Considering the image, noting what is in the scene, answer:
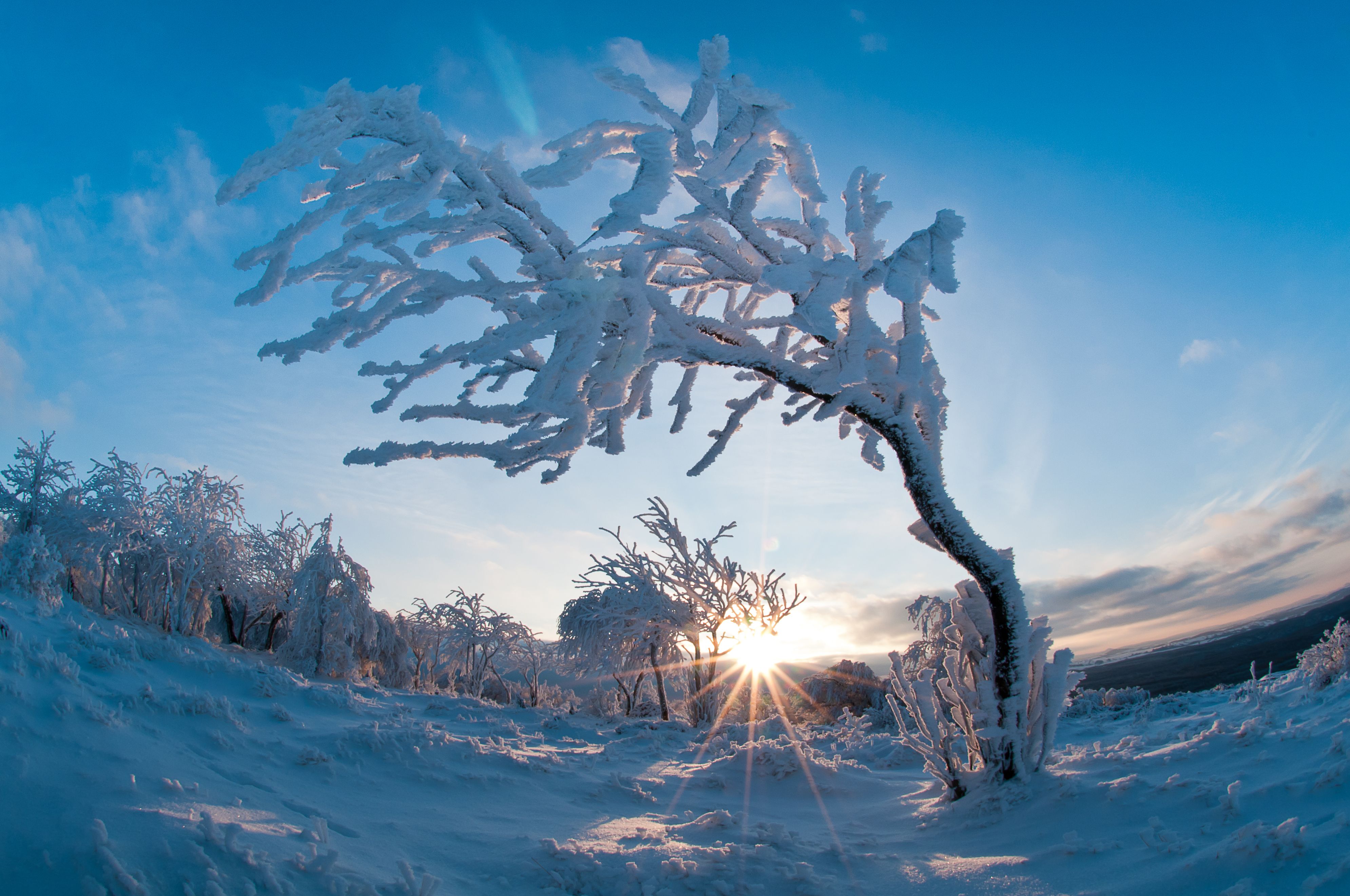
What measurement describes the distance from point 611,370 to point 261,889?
278cm

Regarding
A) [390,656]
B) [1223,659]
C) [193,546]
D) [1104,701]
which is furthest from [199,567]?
[1223,659]

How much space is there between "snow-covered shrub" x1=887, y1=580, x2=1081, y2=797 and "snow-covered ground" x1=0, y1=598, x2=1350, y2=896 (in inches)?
10.0

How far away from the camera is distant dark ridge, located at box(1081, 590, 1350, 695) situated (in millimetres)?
26016

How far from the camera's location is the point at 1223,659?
3472 cm

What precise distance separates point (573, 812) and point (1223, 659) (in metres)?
45.2

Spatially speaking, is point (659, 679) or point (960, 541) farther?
point (659, 679)

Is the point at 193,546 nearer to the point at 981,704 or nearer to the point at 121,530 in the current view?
the point at 121,530

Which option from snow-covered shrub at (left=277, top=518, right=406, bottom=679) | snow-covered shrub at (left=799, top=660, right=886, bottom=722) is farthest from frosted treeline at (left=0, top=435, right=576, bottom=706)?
snow-covered shrub at (left=799, top=660, right=886, bottom=722)

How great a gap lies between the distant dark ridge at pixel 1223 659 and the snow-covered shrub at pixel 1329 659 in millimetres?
7947

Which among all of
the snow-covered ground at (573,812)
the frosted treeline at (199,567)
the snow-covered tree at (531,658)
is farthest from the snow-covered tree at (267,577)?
the snow-covered ground at (573,812)

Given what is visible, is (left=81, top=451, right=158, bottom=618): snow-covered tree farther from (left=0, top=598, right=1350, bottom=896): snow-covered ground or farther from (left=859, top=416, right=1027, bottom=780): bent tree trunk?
(left=859, top=416, right=1027, bottom=780): bent tree trunk

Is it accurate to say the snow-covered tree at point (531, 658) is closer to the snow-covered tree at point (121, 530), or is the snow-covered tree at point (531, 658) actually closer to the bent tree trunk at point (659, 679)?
the bent tree trunk at point (659, 679)

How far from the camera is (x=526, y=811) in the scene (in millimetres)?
4984

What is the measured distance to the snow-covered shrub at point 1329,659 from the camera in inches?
289
